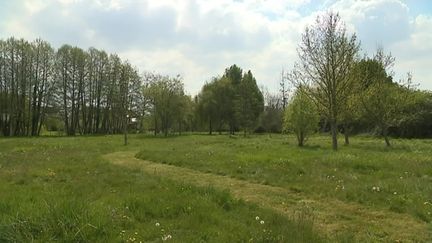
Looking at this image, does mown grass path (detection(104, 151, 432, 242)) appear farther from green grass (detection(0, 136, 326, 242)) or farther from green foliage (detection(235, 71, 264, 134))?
green foliage (detection(235, 71, 264, 134))

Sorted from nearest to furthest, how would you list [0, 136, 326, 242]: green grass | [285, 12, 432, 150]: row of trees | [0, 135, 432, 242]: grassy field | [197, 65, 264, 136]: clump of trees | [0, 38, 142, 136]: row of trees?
[0, 136, 326, 242]: green grass → [0, 135, 432, 242]: grassy field → [285, 12, 432, 150]: row of trees → [0, 38, 142, 136]: row of trees → [197, 65, 264, 136]: clump of trees

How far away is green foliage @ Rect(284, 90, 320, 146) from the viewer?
38.5m

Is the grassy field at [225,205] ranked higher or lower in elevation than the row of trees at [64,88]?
lower

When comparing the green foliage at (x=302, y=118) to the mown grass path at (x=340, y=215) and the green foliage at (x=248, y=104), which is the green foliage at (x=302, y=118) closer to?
the mown grass path at (x=340, y=215)

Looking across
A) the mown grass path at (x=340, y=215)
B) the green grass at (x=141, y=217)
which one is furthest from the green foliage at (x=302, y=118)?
the green grass at (x=141, y=217)

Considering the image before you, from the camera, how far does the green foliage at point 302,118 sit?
38.5 metres

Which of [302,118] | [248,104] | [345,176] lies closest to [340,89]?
[302,118]

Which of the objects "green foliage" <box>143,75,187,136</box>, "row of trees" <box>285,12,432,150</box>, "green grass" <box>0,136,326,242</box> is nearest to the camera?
"green grass" <box>0,136,326,242</box>

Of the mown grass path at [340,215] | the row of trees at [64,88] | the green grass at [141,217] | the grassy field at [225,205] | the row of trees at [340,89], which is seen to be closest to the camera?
the green grass at [141,217]

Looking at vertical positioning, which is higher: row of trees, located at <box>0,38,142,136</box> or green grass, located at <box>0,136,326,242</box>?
row of trees, located at <box>0,38,142,136</box>

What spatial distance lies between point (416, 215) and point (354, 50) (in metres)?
28.5

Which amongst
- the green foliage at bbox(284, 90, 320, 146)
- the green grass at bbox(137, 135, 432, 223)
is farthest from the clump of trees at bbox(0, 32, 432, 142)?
the green grass at bbox(137, 135, 432, 223)

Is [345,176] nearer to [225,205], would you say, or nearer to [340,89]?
[225,205]

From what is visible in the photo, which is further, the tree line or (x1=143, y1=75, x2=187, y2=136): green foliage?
(x1=143, y1=75, x2=187, y2=136): green foliage
